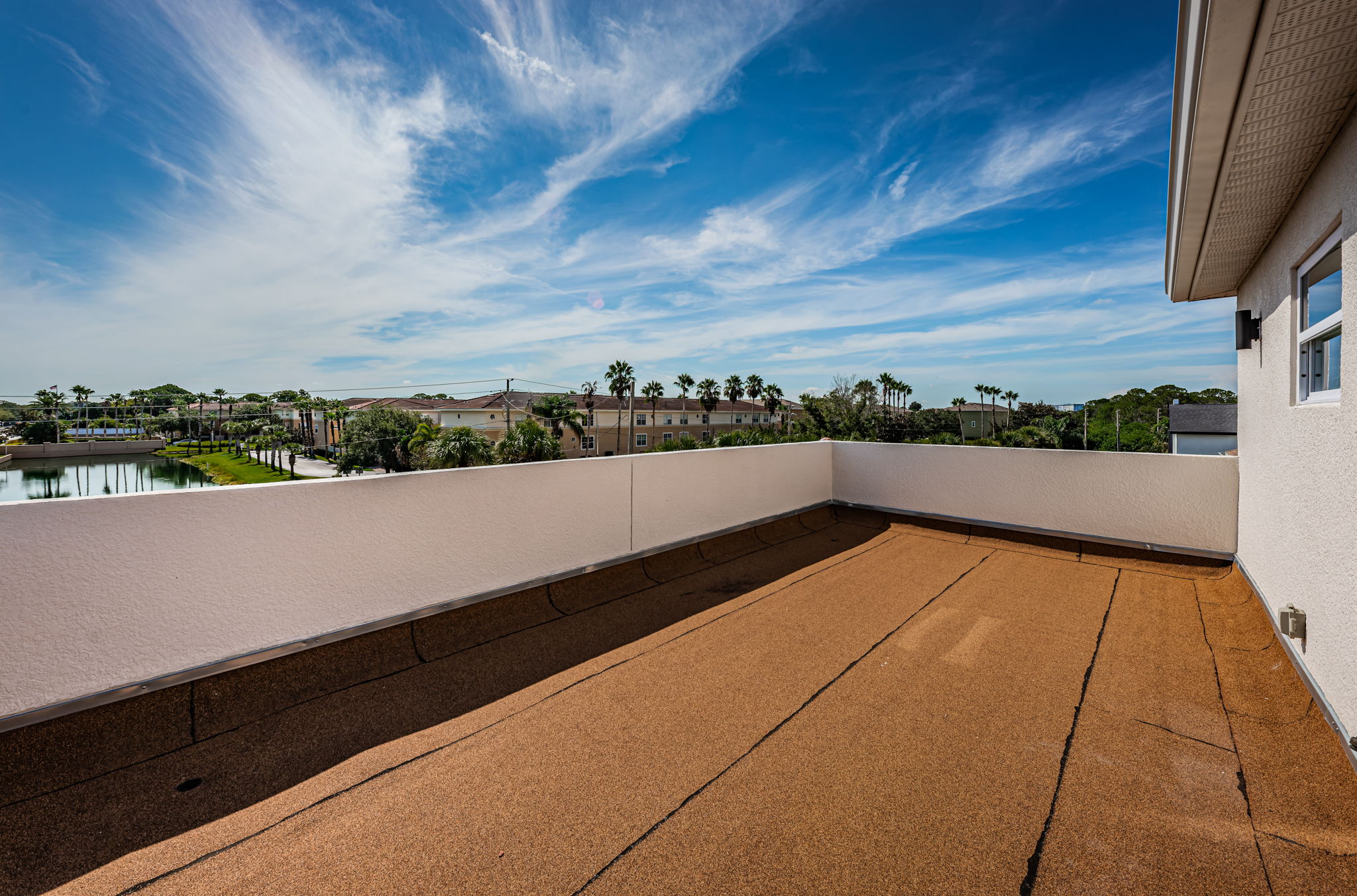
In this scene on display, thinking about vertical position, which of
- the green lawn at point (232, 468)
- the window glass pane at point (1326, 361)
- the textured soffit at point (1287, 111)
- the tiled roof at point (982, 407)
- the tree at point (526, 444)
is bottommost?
the green lawn at point (232, 468)

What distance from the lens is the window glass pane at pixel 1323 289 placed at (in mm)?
2035

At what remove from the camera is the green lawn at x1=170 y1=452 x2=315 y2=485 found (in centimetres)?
2077

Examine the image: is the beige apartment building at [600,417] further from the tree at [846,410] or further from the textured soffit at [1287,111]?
the textured soffit at [1287,111]

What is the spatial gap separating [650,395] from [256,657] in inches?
2030

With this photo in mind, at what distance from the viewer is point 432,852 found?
1.42 meters

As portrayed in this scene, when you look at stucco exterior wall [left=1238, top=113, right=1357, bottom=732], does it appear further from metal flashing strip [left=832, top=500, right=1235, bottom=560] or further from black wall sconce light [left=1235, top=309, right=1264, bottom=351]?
metal flashing strip [left=832, top=500, right=1235, bottom=560]

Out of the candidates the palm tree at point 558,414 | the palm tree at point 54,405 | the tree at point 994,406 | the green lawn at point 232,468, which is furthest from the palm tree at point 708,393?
the palm tree at point 54,405

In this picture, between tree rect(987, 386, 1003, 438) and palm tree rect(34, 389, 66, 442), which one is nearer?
palm tree rect(34, 389, 66, 442)

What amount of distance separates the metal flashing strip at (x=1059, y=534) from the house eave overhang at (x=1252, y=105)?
8.80 ft

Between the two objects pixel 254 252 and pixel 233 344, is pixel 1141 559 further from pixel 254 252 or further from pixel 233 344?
pixel 233 344

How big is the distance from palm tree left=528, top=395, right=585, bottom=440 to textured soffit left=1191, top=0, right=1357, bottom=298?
38.4 m

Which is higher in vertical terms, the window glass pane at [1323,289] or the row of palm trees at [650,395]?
the row of palm trees at [650,395]

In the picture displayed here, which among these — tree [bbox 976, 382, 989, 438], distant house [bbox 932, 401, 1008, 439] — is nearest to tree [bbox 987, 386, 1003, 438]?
distant house [bbox 932, 401, 1008, 439]

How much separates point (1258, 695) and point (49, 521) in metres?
5.05
